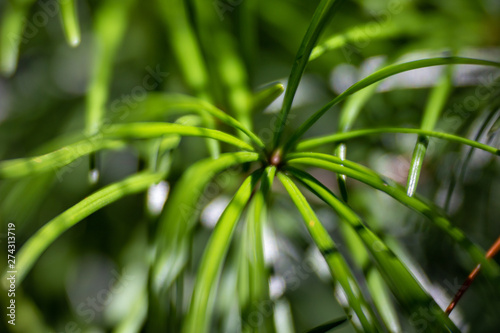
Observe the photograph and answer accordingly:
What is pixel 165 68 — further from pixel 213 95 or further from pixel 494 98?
pixel 494 98

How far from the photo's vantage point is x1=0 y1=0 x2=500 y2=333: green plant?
0.26 meters

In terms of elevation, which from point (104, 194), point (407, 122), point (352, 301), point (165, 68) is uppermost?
point (165, 68)

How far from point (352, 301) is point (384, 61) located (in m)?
0.31

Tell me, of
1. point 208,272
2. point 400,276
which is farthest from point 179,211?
point 400,276

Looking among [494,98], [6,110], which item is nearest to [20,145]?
[6,110]

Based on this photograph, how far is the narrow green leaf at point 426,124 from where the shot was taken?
0.29 m

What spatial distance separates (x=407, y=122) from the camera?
1.63ft

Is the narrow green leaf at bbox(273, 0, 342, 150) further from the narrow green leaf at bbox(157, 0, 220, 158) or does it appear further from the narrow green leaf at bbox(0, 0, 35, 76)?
the narrow green leaf at bbox(0, 0, 35, 76)

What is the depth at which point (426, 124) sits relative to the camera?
13.1 inches

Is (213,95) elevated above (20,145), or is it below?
below

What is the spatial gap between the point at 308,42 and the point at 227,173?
0.66 feet

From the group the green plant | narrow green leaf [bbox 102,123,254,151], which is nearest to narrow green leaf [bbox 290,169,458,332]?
the green plant

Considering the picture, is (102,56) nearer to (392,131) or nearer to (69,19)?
(69,19)

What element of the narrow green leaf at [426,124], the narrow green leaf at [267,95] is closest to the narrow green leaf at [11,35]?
the narrow green leaf at [267,95]
